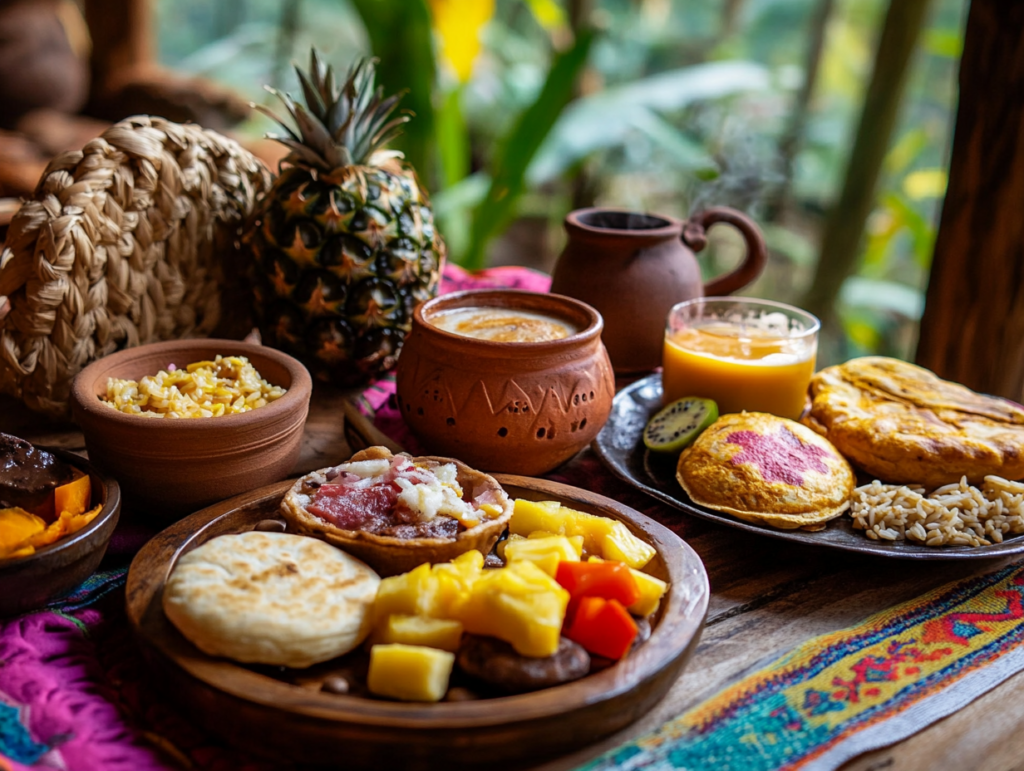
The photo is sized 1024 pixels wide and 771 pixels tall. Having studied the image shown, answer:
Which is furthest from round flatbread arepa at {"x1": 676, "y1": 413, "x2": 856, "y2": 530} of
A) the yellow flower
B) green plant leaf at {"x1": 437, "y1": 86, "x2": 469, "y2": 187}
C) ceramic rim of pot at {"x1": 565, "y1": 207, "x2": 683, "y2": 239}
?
A: the yellow flower

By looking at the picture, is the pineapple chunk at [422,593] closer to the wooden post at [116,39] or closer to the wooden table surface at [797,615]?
the wooden table surface at [797,615]

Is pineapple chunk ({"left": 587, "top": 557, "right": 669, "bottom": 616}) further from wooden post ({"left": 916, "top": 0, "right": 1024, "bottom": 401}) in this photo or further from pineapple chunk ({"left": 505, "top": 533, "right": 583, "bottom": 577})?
wooden post ({"left": 916, "top": 0, "right": 1024, "bottom": 401})

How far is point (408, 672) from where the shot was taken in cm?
120

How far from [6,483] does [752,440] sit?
5.04ft

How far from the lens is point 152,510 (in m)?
1.74

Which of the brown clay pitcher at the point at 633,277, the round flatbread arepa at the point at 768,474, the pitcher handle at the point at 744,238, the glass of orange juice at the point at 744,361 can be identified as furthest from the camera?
the pitcher handle at the point at 744,238

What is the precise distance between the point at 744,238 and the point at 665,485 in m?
1.08

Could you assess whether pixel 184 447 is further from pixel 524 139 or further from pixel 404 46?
pixel 524 139

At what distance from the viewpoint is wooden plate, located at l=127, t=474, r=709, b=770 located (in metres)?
1.14

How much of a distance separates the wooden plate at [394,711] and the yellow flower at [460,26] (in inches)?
199

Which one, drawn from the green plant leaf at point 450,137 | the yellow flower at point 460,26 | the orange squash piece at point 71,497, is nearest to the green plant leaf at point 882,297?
the green plant leaf at point 450,137

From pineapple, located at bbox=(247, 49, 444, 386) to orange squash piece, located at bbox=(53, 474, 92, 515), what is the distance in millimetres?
923

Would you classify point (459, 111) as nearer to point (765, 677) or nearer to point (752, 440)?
point (752, 440)

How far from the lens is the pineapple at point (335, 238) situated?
2.30m
